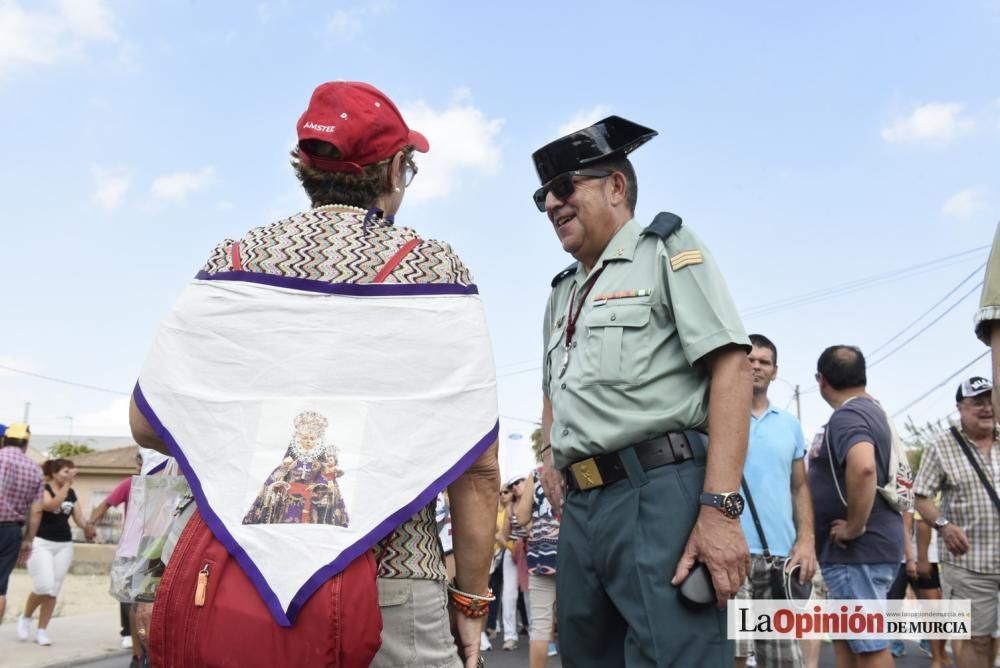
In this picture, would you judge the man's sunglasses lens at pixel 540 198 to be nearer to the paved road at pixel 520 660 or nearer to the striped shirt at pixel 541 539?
the striped shirt at pixel 541 539

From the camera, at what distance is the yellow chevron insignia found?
273cm

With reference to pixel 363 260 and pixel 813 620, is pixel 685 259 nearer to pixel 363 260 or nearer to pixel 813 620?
pixel 363 260

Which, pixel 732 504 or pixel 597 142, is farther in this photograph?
pixel 597 142

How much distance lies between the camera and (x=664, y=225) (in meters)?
2.88

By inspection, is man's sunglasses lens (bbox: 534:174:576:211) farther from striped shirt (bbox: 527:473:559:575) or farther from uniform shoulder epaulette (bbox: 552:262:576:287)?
striped shirt (bbox: 527:473:559:575)

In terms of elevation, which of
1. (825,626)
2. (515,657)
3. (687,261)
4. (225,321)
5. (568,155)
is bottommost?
(515,657)

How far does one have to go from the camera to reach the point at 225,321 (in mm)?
1987

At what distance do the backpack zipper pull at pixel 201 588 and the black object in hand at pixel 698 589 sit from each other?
4.33 feet

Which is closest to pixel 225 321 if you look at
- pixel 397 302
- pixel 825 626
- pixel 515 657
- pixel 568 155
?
pixel 397 302

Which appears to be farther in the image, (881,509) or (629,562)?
(881,509)

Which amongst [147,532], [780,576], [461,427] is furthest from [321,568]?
[780,576]

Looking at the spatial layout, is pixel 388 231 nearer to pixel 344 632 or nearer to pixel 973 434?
pixel 344 632

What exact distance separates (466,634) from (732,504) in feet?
2.75

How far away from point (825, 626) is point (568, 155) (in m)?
3.38
